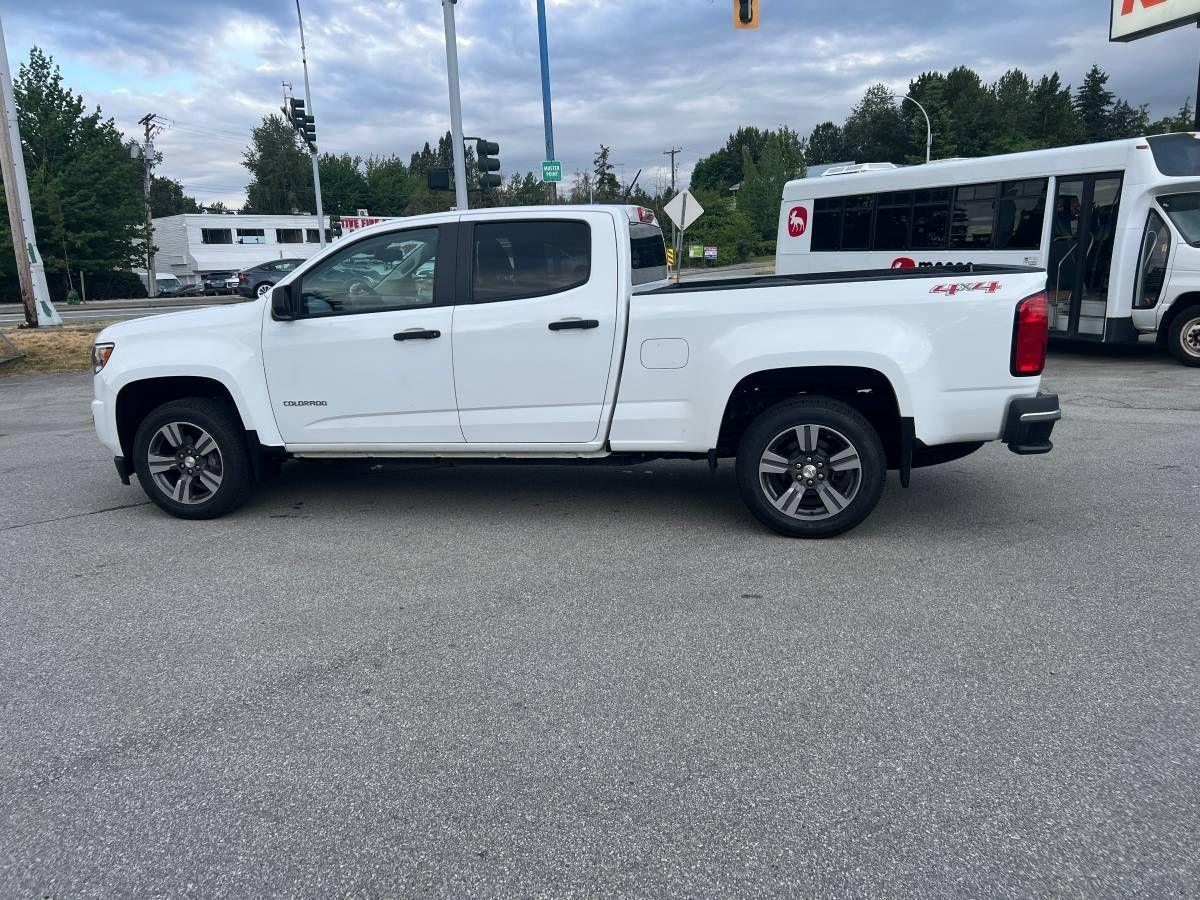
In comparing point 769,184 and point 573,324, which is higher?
point 769,184

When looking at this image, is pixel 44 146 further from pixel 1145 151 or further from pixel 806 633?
pixel 806 633

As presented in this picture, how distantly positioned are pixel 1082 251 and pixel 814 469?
9.78m

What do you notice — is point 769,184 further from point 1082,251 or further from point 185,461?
point 185,461

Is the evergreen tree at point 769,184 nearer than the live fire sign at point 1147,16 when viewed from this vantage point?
No

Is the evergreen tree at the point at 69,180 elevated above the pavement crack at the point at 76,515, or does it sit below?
above

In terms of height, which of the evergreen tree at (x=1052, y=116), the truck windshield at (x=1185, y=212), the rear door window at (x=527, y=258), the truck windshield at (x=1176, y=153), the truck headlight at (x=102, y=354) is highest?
the evergreen tree at (x=1052, y=116)

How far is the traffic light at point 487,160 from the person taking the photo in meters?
17.0

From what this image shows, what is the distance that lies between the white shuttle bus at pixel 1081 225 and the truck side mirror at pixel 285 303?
27.2ft

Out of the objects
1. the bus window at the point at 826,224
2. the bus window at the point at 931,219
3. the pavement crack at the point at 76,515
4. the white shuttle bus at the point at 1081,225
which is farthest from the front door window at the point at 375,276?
the bus window at the point at 826,224

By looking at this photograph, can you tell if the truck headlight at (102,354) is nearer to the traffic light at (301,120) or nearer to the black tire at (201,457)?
the black tire at (201,457)

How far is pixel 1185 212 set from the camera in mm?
12125

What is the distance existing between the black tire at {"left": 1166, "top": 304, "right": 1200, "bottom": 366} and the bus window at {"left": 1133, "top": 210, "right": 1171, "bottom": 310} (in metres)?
0.40

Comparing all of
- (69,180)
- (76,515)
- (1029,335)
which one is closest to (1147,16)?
(1029,335)

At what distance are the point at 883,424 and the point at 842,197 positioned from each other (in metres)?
12.0
